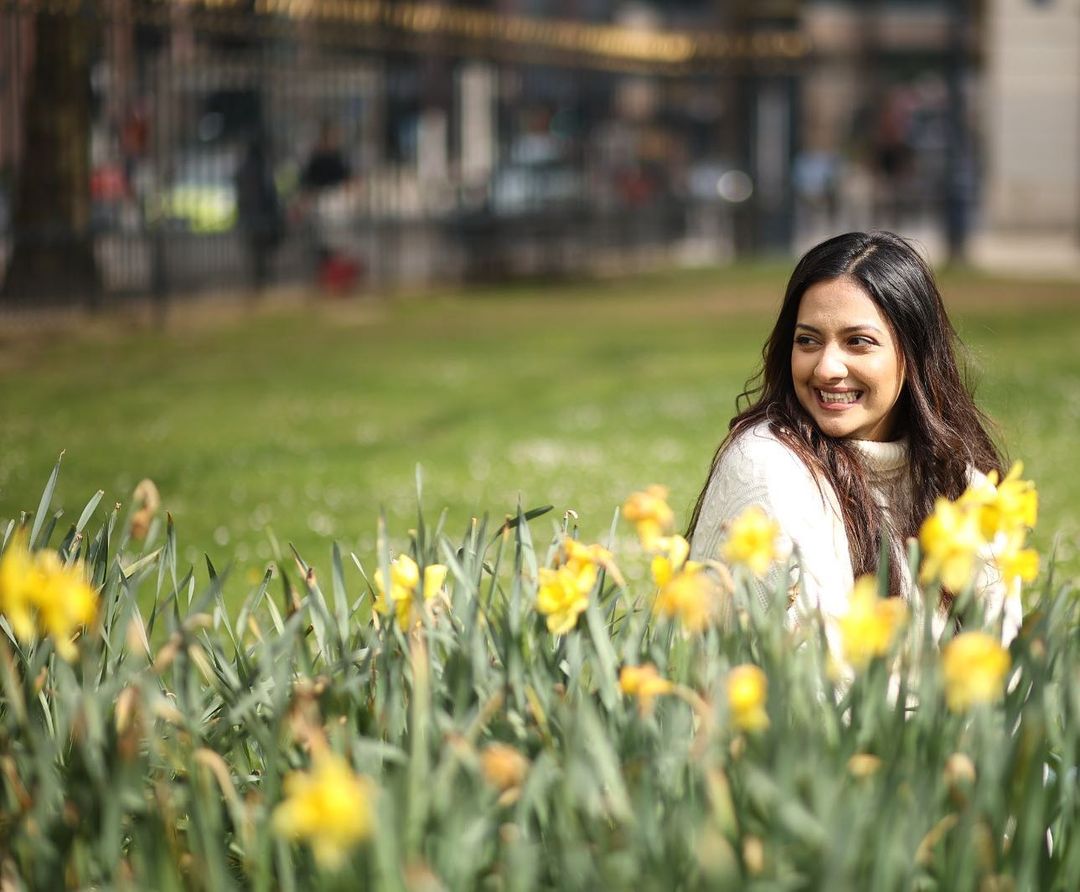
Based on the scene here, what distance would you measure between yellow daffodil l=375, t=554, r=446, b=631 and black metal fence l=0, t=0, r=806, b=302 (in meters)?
12.1

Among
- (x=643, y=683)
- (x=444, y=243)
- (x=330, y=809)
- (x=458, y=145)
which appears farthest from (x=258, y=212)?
(x=330, y=809)

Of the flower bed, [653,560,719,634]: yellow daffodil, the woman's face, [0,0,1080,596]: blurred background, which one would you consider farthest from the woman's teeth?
[653,560,719,634]: yellow daffodil

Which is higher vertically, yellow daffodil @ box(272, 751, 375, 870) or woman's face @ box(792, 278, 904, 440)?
woman's face @ box(792, 278, 904, 440)

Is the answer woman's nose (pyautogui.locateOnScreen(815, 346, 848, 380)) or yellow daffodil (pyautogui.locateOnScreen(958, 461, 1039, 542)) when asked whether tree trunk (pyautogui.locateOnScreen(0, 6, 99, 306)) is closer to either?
woman's nose (pyautogui.locateOnScreen(815, 346, 848, 380))

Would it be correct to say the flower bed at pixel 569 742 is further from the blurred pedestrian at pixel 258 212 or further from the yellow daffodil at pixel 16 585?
the blurred pedestrian at pixel 258 212

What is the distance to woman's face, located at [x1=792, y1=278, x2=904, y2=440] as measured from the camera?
3377 mm

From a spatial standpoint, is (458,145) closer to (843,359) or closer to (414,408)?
(414,408)

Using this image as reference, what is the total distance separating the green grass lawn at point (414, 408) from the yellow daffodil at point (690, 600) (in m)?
1.60

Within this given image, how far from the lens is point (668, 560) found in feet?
9.00

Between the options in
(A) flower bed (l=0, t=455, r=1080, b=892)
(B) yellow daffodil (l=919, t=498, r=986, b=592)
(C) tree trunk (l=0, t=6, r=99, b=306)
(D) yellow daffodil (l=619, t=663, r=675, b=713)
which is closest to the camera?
(A) flower bed (l=0, t=455, r=1080, b=892)

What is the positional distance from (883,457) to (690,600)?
1.24m

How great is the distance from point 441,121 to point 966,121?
729 cm

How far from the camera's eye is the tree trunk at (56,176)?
1448 cm

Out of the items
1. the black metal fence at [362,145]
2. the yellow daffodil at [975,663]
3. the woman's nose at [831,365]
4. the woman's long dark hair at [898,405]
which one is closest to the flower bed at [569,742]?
the yellow daffodil at [975,663]
